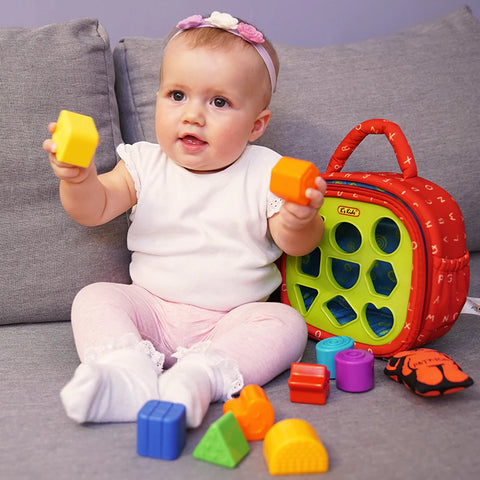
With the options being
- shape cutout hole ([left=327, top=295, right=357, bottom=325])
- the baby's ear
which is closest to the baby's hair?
the baby's ear

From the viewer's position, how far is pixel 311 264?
48.9 inches

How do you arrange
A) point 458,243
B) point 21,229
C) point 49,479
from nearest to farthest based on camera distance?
1. point 49,479
2. point 458,243
3. point 21,229

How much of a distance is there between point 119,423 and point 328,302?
51 cm

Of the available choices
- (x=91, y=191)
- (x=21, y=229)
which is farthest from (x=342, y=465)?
(x=21, y=229)

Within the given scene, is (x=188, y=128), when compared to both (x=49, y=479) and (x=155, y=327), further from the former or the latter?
(x=49, y=479)

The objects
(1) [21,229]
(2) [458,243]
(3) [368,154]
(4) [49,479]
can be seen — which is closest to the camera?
(4) [49,479]

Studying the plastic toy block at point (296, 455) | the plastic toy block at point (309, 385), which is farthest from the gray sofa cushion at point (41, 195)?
the plastic toy block at point (296, 455)

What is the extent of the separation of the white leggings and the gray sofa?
0.17 feet

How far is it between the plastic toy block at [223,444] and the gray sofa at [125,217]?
0.01 m

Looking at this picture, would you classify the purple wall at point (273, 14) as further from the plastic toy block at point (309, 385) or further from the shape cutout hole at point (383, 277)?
the plastic toy block at point (309, 385)

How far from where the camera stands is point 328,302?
47.4 inches

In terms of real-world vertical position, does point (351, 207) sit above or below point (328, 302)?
above

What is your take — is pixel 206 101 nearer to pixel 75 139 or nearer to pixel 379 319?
pixel 75 139

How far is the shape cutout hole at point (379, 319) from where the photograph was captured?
1.12 m
